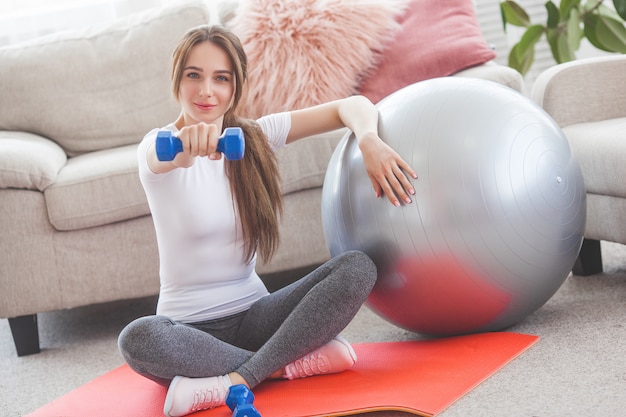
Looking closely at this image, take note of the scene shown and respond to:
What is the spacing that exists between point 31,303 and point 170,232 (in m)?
0.76

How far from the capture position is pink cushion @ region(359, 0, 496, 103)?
2.64m

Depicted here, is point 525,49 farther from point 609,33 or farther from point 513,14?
point 609,33

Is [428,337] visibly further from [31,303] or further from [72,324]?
[72,324]

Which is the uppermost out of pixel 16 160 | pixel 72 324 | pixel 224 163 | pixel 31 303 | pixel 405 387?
pixel 224 163

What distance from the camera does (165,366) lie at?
1.60m

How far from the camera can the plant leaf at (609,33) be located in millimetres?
3205

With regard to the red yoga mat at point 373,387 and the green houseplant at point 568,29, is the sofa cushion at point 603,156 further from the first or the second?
the green houseplant at point 568,29

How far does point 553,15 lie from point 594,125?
4.06ft

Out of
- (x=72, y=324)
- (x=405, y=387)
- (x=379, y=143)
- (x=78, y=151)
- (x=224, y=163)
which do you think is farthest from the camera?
(x=78, y=151)

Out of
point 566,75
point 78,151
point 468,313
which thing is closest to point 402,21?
point 566,75

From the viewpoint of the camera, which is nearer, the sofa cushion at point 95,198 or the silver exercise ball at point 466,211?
the silver exercise ball at point 466,211

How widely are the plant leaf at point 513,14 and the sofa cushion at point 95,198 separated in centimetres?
189

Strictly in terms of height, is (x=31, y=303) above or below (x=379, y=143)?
below

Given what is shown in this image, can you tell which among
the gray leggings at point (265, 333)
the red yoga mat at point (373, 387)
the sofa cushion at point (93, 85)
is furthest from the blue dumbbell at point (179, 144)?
the sofa cushion at point (93, 85)
